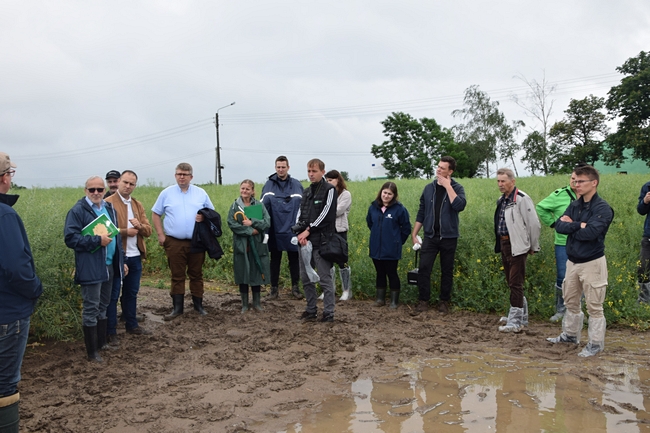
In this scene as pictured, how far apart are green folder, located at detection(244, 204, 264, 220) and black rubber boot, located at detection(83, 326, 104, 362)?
2951 millimetres

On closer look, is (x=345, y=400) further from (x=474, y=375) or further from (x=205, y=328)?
(x=205, y=328)

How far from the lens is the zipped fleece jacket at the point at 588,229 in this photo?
17.9 ft

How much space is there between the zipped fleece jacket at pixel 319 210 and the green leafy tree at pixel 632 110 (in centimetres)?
3784

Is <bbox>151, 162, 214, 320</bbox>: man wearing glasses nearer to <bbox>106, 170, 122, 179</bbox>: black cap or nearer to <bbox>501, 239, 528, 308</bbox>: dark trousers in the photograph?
<bbox>106, 170, 122, 179</bbox>: black cap

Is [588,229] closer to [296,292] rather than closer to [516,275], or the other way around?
[516,275]

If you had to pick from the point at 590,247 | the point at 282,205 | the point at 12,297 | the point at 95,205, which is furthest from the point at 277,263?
the point at 12,297

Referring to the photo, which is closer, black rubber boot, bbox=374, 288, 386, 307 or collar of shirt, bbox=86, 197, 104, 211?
collar of shirt, bbox=86, 197, 104, 211

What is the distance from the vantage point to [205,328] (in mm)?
7168

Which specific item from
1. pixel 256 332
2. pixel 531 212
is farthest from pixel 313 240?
pixel 531 212

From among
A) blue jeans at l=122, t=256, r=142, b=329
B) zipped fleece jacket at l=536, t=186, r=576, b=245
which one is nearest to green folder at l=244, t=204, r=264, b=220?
blue jeans at l=122, t=256, r=142, b=329

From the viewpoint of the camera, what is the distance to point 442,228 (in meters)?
7.79

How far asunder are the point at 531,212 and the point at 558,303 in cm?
155

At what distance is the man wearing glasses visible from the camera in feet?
24.9

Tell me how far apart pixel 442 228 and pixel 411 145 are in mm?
53069
